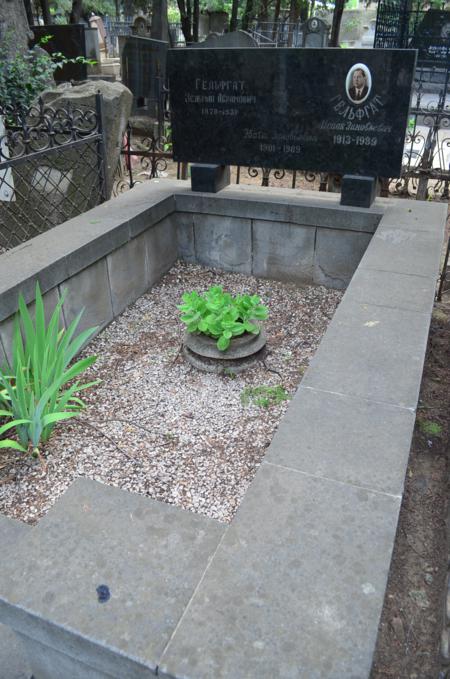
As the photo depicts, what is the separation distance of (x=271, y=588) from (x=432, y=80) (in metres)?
17.8

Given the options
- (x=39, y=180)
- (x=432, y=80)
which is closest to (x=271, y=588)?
(x=39, y=180)

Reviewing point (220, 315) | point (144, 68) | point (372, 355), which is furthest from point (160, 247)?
point (144, 68)

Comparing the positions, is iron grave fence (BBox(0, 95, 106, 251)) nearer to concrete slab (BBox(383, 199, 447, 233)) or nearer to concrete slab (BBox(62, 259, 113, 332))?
concrete slab (BBox(62, 259, 113, 332))

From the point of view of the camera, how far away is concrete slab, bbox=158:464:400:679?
4.25 feet

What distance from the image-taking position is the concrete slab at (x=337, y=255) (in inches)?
177

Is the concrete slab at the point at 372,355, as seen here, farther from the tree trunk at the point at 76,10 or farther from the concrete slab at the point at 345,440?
the tree trunk at the point at 76,10

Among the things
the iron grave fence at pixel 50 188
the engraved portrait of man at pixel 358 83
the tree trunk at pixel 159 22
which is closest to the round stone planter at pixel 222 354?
the engraved portrait of man at pixel 358 83

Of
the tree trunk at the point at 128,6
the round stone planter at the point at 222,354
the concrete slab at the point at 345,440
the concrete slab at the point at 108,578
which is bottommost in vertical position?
the round stone planter at the point at 222,354

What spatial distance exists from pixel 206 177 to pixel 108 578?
12.8 ft

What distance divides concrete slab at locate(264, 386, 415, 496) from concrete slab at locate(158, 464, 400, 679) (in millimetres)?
70

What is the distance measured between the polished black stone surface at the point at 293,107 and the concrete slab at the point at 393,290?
133cm

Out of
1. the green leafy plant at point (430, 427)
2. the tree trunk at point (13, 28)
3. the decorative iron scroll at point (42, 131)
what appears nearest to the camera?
the green leafy plant at point (430, 427)

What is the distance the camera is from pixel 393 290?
10.4 feet

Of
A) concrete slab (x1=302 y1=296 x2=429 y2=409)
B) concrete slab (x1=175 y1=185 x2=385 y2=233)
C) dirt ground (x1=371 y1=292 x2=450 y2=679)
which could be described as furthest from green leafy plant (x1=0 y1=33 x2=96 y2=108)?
dirt ground (x1=371 y1=292 x2=450 y2=679)
